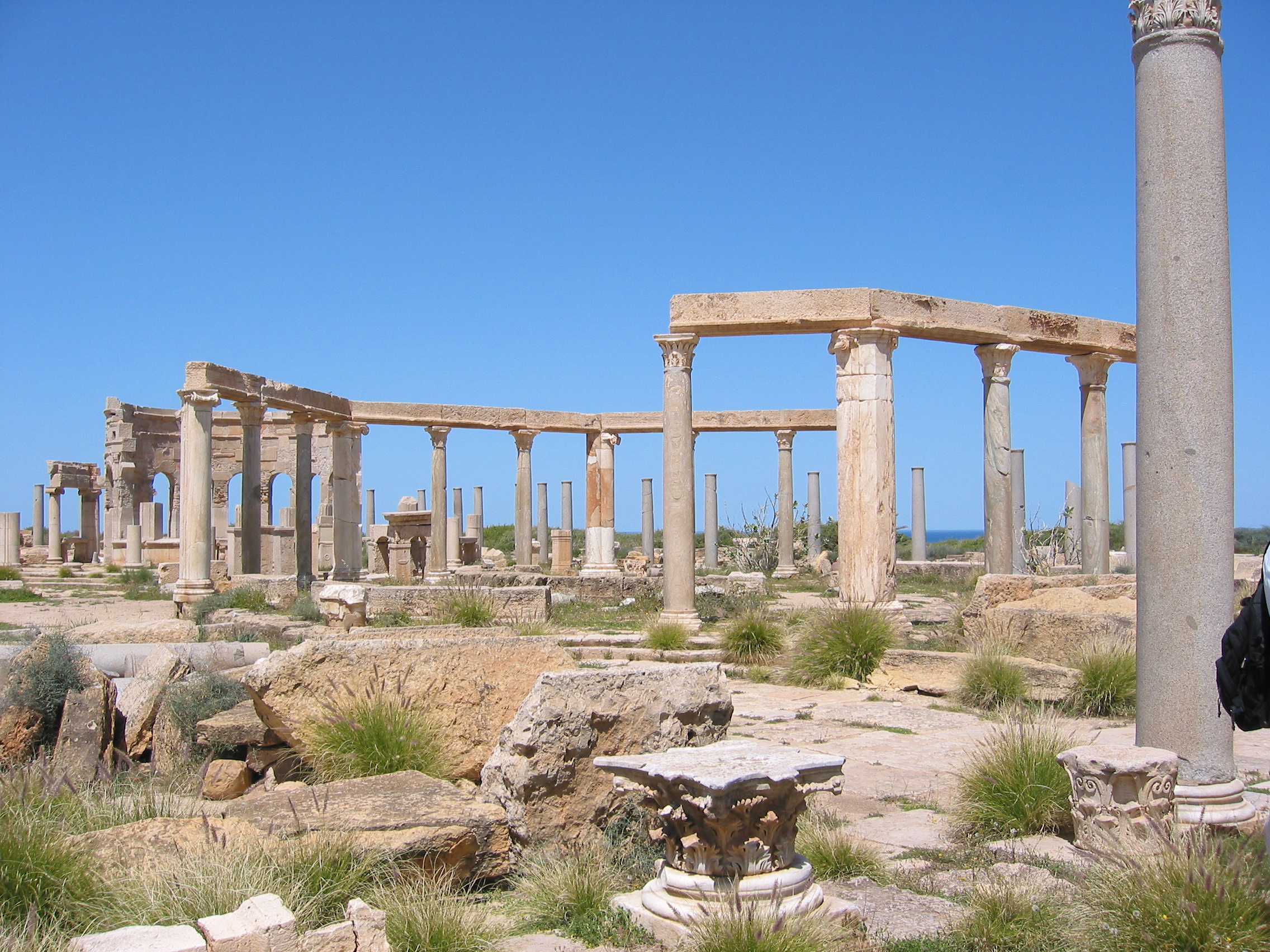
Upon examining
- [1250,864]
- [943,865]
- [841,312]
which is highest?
[841,312]

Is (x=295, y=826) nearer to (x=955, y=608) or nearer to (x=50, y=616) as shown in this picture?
(x=955, y=608)

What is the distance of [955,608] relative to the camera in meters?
15.2

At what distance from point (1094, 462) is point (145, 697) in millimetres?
14788

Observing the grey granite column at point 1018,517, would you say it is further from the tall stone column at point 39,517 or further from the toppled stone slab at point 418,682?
the tall stone column at point 39,517

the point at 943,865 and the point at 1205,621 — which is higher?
the point at 1205,621

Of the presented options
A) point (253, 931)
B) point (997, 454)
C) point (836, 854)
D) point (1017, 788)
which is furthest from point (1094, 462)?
point (253, 931)

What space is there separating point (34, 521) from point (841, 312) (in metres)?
45.4

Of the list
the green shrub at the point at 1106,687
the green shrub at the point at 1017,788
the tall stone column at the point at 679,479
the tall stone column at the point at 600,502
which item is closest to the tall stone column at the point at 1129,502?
the tall stone column at the point at 679,479

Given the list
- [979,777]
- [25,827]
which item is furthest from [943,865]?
[25,827]


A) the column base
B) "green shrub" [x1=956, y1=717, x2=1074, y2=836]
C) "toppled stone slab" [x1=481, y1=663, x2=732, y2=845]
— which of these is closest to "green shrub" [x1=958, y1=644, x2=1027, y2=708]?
"green shrub" [x1=956, y1=717, x2=1074, y2=836]

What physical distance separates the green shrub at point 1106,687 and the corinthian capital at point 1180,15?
5728mm

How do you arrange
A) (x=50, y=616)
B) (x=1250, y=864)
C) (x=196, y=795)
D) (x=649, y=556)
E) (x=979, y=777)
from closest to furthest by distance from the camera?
(x=1250, y=864), (x=979, y=777), (x=196, y=795), (x=50, y=616), (x=649, y=556)

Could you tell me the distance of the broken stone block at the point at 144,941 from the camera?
142 inches

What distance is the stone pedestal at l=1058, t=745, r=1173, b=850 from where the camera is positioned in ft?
16.9
